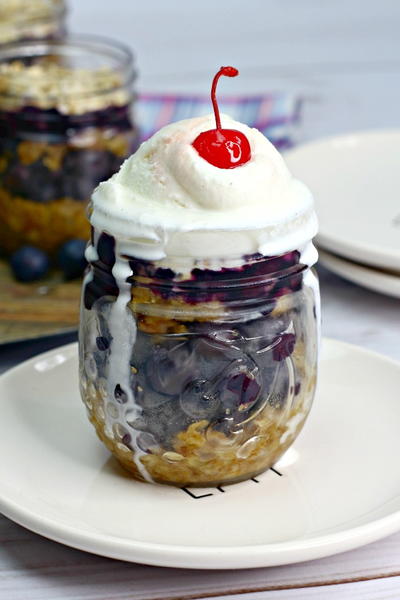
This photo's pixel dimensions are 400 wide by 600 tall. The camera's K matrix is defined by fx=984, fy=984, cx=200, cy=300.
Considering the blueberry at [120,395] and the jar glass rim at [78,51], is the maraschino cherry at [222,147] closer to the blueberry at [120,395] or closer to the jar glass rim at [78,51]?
the blueberry at [120,395]

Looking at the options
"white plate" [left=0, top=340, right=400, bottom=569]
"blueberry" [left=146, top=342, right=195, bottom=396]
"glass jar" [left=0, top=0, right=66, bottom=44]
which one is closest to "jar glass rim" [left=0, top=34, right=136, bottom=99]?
"glass jar" [left=0, top=0, right=66, bottom=44]

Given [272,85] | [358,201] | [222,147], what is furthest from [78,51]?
[222,147]

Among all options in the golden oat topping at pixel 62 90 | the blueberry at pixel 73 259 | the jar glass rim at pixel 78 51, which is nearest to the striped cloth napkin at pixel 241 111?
the jar glass rim at pixel 78 51

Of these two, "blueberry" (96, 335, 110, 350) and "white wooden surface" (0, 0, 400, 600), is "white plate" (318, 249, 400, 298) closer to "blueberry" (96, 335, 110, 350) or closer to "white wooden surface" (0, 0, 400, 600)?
"white wooden surface" (0, 0, 400, 600)

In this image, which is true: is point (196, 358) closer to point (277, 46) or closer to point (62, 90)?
point (62, 90)

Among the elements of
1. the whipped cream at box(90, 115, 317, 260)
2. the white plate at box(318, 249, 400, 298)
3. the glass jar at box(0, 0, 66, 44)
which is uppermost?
the whipped cream at box(90, 115, 317, 260)

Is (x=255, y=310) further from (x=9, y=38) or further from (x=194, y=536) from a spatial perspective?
(x=9, y=38)
